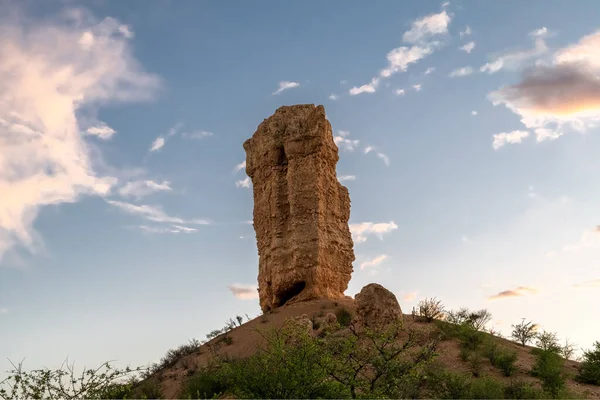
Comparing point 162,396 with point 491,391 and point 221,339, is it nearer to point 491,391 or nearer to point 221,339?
point 221,339

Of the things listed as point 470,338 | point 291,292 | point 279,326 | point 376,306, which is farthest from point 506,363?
point 291,292

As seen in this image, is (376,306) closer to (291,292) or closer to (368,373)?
(368,373)

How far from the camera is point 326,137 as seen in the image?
27422 mm

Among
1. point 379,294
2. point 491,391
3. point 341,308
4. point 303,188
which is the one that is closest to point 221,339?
point 341,308

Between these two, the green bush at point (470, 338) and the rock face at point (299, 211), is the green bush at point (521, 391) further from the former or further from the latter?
the rock face at point (299, 211)

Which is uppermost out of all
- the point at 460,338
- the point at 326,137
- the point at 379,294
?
the point at 326,137

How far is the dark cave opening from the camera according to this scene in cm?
2605

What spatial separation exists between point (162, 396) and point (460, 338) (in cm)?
1039

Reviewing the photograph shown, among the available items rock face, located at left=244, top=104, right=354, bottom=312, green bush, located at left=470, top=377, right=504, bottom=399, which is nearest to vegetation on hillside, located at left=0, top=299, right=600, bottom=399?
green bush, located at left=470, top=377, right=504, bottom=399

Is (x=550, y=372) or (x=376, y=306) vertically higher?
(x=376, y=306)

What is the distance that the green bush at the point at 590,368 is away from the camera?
15258mm

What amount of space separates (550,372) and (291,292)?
1402 centimetres

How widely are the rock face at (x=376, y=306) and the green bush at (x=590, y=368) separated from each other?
18.3 ft

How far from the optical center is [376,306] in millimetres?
17281
